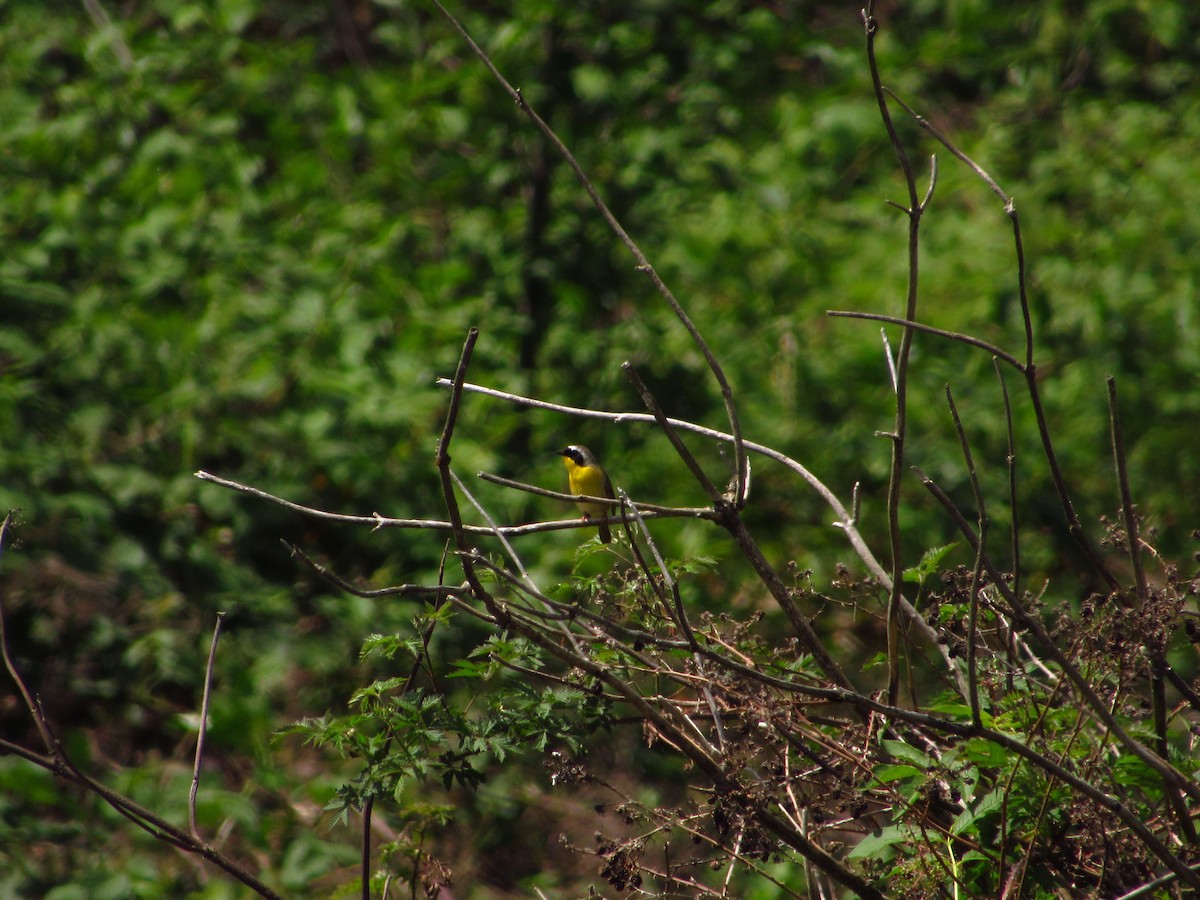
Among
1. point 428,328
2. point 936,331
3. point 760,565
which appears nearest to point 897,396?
point 936,331

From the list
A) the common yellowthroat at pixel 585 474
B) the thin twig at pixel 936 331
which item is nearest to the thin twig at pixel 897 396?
the thin twig at pixel 936 331

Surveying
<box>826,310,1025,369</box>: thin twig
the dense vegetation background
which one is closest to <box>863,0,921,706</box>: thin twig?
<box>826,310,1025,369</box>: thin twig

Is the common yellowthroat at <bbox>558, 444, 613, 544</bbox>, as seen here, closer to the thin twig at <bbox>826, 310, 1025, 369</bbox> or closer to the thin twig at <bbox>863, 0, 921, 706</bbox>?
the thin twig at <bbox>863, 0, 921, 706</bbox>

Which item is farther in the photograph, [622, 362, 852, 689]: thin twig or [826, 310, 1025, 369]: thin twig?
[622, 362, 852, 689]: thin twig

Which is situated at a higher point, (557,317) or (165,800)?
(557,317)

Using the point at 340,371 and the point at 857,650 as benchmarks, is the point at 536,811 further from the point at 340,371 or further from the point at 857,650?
the point at 340,371

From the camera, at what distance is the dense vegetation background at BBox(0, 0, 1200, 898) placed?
544 cm

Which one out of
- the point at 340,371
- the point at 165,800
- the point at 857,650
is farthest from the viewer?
the point at 857,650

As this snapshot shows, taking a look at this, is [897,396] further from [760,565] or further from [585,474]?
[585,474]

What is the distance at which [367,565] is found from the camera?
Result: 6.04 metres

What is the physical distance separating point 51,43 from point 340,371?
2685 mm

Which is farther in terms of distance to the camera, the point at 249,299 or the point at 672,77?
the point at 672,77

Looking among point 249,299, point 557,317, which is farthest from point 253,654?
point 557,317

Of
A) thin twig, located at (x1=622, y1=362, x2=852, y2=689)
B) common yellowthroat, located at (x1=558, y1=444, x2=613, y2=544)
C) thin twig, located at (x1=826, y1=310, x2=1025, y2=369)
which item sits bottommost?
common yellowthroat, located at (x1=558, y1=444, x2=613, y2=544)
